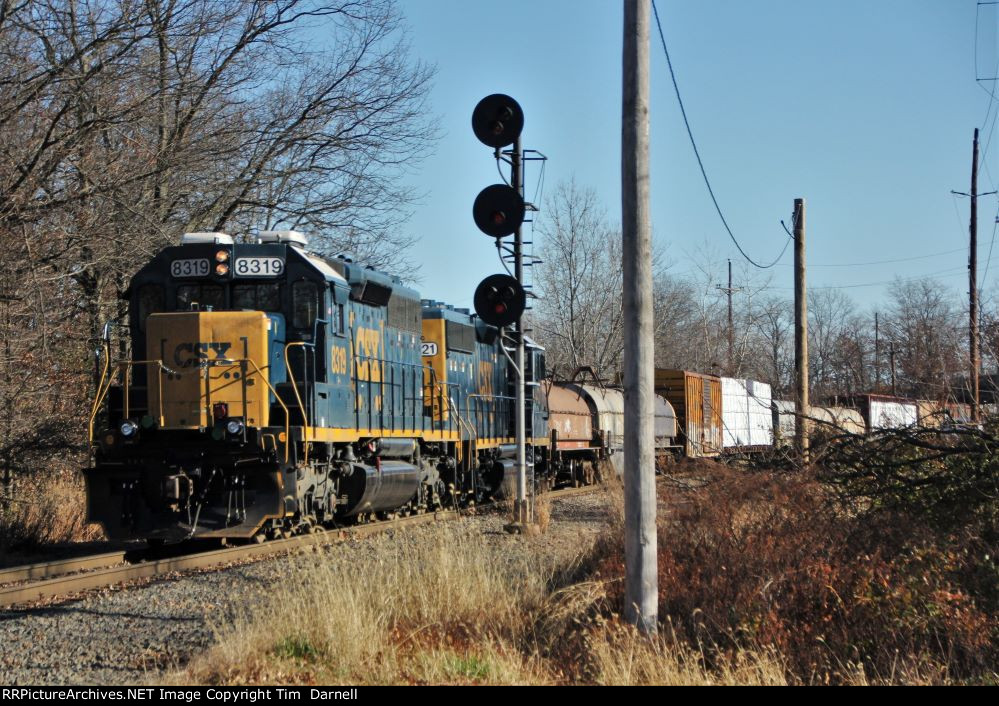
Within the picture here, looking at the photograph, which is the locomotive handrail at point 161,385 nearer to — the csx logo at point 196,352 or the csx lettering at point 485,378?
the csx logo at point 196,352

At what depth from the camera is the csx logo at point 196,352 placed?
12.2m

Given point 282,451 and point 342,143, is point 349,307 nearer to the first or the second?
point 282,451

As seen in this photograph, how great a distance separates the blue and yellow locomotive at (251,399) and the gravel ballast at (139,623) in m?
1.43

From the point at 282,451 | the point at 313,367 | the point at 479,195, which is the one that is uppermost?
the point at 479,195

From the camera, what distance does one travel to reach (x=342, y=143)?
20.6 m

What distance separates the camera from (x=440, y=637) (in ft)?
24.3

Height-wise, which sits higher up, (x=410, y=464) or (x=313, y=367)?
(x=313, y=367)

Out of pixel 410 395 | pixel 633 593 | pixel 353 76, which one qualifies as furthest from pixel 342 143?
pixel 633 593

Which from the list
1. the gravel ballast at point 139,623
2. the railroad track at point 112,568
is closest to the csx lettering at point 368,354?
the railroad track at point 112,568

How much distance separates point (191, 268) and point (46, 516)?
4814 millimetres

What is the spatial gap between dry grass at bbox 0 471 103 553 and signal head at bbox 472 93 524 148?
282 inches

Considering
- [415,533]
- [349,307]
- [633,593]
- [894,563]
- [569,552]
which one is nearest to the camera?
[633,593]

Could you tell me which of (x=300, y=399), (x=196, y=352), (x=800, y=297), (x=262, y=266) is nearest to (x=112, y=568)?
(x=196, y=352)
